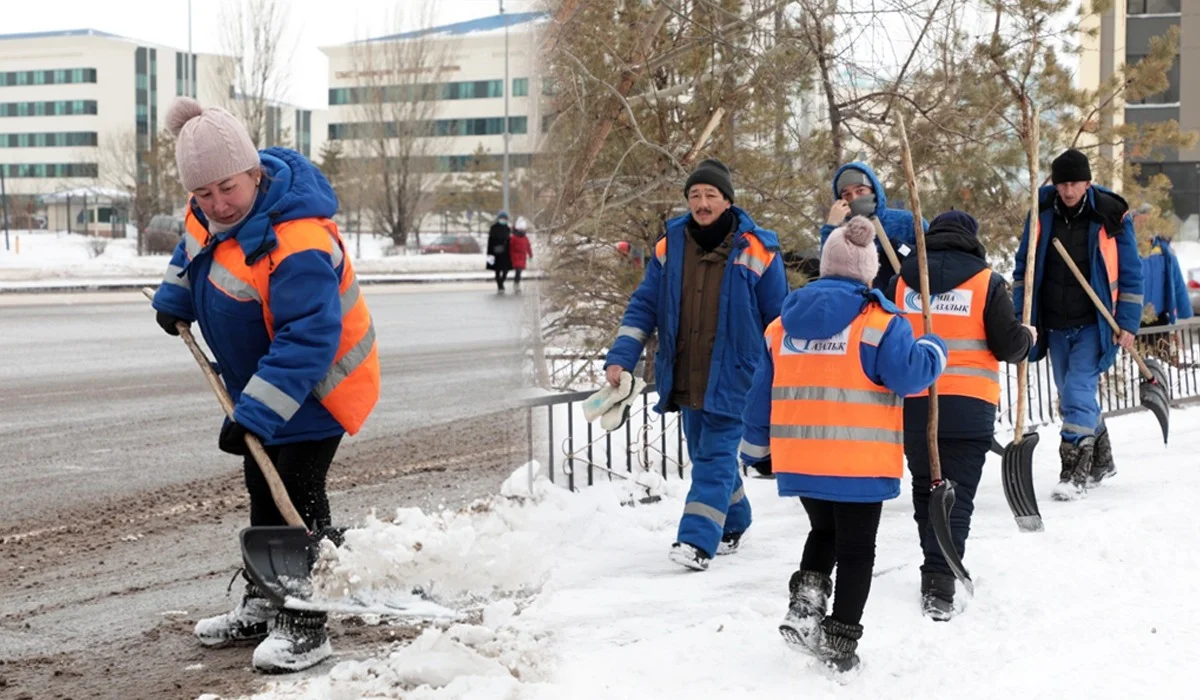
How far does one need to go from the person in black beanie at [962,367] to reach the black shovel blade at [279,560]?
2.35m

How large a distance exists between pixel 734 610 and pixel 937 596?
73 cm

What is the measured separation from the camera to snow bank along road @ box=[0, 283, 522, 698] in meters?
4.50

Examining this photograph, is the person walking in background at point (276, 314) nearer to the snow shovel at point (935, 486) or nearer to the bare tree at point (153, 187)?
the snow shovel at point (935, 486)

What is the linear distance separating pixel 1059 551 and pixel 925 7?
4.36m

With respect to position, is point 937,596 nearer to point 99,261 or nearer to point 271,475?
point 271,475

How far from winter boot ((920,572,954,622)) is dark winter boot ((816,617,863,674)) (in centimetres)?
70

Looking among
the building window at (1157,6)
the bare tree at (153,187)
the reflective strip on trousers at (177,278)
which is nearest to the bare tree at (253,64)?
the bare tree at (153,187)

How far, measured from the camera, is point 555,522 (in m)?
6.14

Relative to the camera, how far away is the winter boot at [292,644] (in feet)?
13.4

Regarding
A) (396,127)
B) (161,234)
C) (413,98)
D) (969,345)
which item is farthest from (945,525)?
(396,127)

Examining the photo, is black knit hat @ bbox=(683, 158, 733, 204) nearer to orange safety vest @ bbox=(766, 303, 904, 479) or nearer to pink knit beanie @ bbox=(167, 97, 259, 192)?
orange safety vest @ bbox=(766, 303, 904, 479)

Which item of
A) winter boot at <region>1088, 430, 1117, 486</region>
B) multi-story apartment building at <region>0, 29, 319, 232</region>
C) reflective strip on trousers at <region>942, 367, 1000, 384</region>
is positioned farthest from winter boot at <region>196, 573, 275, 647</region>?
multi-story apartment building at <region>0, 29, 319, 232</region>

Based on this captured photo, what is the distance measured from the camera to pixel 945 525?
4.96 m

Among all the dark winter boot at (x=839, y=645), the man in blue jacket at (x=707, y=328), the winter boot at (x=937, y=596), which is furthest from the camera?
the man in blue jacket at (x=707, y=328)
